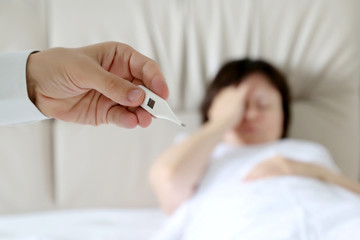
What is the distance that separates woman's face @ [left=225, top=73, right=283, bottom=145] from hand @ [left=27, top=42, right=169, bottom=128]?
0.63 metres

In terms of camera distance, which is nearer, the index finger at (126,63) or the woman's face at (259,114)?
the index finger at (126,63)

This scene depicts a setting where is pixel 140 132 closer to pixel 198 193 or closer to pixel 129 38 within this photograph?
pixel 198 193

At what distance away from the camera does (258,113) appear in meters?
1.07

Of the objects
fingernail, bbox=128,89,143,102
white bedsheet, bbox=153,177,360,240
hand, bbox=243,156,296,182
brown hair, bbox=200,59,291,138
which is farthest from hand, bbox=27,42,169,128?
brown hair, bbox=200,59,291,138

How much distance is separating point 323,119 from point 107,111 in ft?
2.80

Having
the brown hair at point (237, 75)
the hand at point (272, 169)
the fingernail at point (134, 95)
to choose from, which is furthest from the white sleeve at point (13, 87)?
the brown hair at point (237, 75)

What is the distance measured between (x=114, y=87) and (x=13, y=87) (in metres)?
0.11

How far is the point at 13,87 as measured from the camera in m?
0.42

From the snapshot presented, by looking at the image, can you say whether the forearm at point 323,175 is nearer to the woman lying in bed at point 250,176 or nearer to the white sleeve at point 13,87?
the woman lying in bed at point 250,176

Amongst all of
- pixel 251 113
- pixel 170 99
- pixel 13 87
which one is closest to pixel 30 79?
pixel 13 87

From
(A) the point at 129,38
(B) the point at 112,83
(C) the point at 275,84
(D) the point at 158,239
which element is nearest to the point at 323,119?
(C) the point at 275,84

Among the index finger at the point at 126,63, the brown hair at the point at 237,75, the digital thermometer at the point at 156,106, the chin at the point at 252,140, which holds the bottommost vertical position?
the chin at the point at 252,140

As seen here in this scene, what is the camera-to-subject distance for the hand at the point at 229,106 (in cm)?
101

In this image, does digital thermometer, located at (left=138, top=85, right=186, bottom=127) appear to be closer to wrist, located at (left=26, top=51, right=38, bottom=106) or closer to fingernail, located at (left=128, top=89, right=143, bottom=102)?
fingernail, located at (left=128, top=89, right=143, bottom=102)
